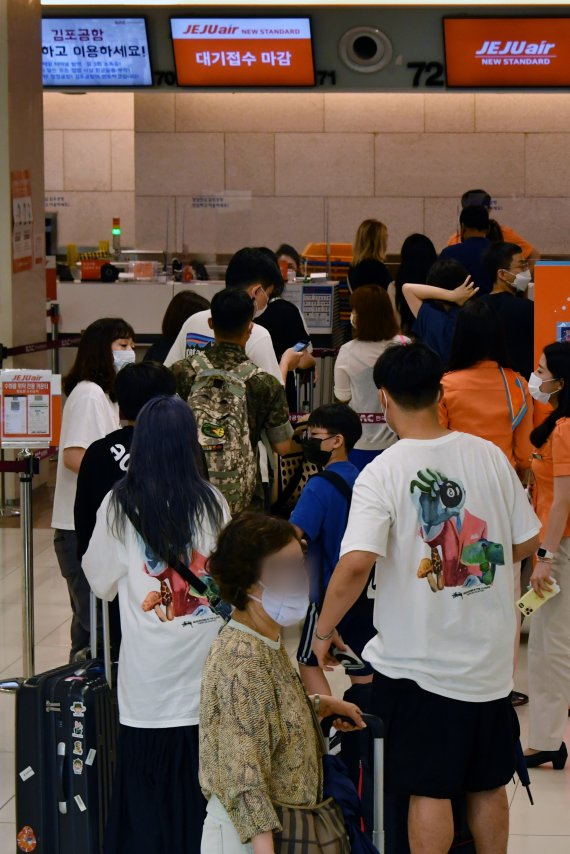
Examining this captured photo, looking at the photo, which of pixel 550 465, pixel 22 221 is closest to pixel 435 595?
pixel 550 465

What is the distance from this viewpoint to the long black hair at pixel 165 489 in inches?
127

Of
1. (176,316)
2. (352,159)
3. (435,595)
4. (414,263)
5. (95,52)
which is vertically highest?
(95,52)

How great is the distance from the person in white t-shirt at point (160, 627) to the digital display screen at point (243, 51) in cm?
956

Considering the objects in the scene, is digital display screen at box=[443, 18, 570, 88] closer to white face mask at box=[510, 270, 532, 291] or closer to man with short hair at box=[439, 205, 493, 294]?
man with short hair at box=[439, 205, 493, 294]

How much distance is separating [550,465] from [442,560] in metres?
1.75

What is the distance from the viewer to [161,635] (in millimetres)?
3219

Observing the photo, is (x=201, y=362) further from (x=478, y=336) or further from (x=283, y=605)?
(x=283, y=605)

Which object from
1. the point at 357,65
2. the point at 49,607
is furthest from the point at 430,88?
the point at 49,607

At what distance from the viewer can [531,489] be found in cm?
532

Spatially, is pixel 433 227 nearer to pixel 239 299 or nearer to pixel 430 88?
pixel 430 88

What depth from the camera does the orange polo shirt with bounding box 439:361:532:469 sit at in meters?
5.09

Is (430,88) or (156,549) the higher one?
(430,88)

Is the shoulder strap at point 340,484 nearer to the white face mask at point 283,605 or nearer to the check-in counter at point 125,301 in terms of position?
the white face mask at point 283,605

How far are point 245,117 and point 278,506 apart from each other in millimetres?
8656
